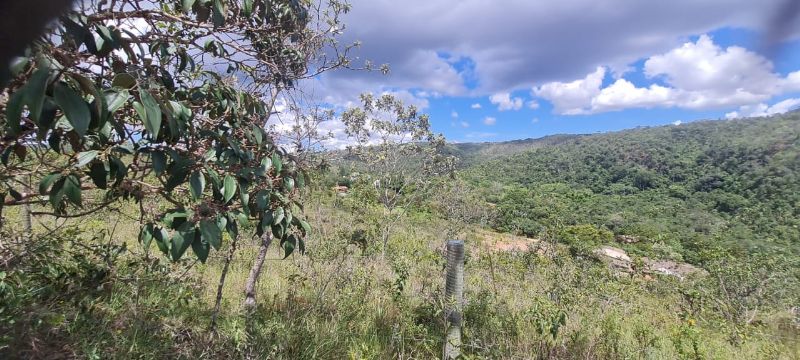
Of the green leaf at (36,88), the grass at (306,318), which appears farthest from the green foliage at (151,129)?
the grass at (306,318)

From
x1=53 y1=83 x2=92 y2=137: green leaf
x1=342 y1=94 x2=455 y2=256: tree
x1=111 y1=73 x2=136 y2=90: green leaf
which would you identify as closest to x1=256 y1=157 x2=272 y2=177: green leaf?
x1=111 y1=73 x2=136 y2=90: green leaf

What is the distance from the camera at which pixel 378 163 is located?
9.19 metres

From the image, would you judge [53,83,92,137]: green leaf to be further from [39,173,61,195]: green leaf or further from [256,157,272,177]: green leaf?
[256,157,272,177]: green leaf

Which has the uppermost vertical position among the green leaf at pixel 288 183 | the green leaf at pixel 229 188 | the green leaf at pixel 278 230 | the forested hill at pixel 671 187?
the green leaf at pixel 229 188

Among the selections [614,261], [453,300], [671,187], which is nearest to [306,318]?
[453,300]

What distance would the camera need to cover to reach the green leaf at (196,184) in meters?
0.96

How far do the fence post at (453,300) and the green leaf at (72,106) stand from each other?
2.11 meters

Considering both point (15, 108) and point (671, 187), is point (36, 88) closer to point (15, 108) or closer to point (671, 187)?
point (15, 108)

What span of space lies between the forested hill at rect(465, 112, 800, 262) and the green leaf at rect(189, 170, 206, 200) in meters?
11.5

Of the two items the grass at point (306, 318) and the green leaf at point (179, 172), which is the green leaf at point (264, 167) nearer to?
the green leaf at point (179, 172)

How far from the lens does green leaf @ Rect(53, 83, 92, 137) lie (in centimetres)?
63

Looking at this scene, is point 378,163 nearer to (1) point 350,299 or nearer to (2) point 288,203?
(1) point 350,299

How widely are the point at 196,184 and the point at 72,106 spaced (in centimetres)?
36

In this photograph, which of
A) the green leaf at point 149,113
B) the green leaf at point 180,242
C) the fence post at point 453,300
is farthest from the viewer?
the fence post at point 453,300
